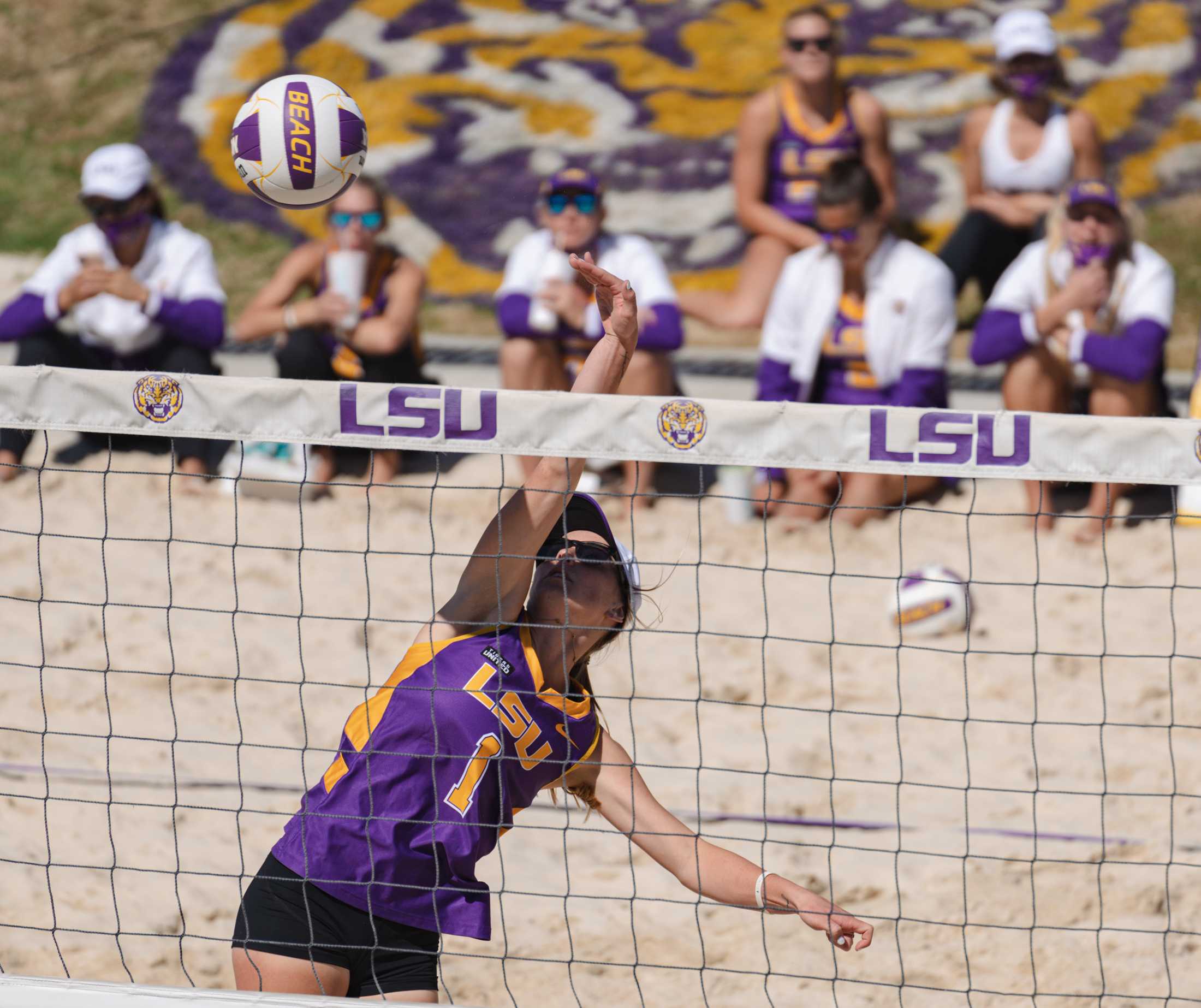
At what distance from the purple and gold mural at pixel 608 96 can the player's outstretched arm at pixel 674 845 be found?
5037mm

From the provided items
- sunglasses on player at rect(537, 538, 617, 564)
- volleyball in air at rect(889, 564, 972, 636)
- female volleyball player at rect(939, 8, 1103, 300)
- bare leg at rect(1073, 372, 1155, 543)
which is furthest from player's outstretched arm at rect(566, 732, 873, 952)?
female volleyball player at rect(939, 8, 1103, 300)

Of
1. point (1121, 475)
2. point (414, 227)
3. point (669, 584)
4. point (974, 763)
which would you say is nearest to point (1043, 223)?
point (669, 584)

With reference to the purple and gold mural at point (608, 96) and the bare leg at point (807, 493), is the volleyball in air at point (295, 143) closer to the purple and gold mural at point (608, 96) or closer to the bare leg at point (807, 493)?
the bare leg at point (807, 493)

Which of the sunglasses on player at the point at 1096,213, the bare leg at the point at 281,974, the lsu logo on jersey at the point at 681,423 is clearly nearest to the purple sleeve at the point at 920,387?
the sunglasses on player at the point at 1096,213

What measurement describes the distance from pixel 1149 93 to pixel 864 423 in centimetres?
633

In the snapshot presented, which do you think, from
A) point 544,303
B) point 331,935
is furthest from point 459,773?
point 544,303

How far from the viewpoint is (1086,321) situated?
5711mm

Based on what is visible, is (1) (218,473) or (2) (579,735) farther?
(1) (218,473)

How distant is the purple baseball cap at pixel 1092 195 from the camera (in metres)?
5.56

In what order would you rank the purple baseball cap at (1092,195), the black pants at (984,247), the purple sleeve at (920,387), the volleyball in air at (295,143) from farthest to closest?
the black pants at (984,247), the purple sleeve at (920,387), the purple baseball cap at (1092,195), the volleyball in air at (295,143)

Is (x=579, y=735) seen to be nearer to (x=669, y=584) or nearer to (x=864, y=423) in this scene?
(x=864, y=423)

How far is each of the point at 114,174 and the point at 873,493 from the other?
3.10 m

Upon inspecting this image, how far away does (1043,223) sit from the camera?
21.6 feet

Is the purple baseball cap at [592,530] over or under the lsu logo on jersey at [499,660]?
over
